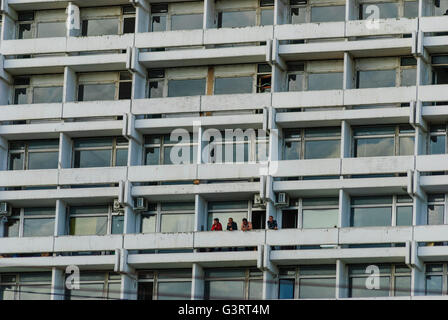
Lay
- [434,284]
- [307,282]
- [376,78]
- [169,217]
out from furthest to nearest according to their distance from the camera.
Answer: [169,217] < [376,78] < [307,282] < [434,284]

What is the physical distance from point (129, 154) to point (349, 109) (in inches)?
388

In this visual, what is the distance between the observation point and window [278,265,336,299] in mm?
107188

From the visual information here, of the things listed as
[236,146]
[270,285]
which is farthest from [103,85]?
[270,285]

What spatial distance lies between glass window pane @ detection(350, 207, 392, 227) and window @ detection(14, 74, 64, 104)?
15.1 m

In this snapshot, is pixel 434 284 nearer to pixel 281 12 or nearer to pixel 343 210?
pixel 343 210

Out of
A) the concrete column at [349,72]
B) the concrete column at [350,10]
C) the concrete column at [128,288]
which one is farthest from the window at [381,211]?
the concrete column at [128,288]

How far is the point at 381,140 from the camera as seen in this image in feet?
357

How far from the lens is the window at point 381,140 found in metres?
108

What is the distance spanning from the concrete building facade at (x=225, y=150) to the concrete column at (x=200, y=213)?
0.28ft

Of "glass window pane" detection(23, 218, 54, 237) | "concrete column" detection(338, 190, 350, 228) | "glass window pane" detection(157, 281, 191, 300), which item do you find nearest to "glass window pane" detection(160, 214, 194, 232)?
"glass window pane" detection(157, 281, 191, 300)

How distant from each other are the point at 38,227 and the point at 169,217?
5947 millimetres

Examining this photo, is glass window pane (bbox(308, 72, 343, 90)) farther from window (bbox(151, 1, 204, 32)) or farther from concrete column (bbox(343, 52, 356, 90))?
window (bbox(151, 1, 204, 32))

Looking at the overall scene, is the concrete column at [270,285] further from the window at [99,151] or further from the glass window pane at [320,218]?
the window at [99,151]
